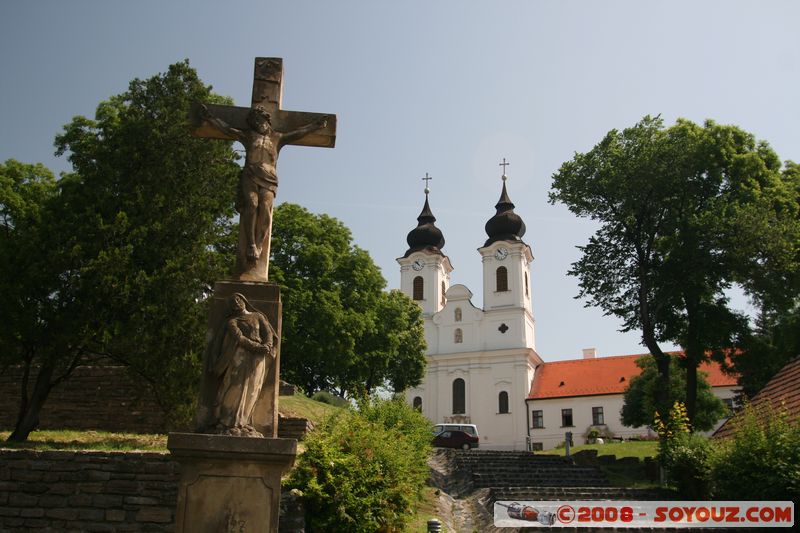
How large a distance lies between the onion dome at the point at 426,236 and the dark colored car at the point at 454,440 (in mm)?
32401

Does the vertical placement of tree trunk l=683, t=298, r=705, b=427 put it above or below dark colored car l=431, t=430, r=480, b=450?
above

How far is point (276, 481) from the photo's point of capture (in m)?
5.83

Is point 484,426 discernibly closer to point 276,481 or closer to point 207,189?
point 207,189

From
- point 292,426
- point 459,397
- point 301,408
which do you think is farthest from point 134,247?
point 459,397

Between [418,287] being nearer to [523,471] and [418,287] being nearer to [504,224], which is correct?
[504,224]

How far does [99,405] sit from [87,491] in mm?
7622

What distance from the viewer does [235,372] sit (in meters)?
6.07

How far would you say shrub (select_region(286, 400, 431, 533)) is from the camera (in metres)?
10.4

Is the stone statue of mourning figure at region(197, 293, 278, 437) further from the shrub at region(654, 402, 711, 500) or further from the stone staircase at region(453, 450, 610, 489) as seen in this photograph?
the stone staircase at region(453, 450, 610, 489)

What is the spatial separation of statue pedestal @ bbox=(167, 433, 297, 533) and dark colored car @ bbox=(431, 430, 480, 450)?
1114 inches

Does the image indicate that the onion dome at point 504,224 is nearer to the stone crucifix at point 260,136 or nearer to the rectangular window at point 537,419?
the rectangular window at point 537,419

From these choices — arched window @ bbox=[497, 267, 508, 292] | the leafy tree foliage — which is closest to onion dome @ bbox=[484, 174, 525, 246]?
arched window @ bbox=[497, 267, 508, 292]

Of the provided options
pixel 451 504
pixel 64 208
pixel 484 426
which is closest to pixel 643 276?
pixel 451 504

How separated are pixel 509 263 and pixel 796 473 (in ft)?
164
